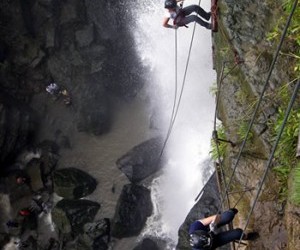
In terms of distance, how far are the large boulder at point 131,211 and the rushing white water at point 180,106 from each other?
0.40 meters

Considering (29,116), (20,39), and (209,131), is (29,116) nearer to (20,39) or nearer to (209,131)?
(20,39)

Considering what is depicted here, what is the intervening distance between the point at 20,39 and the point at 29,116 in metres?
4.58

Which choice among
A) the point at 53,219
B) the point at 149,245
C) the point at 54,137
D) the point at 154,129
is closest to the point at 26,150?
the point at 54,137

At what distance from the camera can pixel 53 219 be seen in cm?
1948

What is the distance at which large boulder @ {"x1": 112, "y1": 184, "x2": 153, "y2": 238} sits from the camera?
1778 cm

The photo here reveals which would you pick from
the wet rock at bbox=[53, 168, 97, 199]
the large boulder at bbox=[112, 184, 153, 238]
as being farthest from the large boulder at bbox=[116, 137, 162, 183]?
the wet rock at bbox=[53, 168, 97, 199]

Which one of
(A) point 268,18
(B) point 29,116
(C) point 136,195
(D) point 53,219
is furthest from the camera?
(B) point 29,116

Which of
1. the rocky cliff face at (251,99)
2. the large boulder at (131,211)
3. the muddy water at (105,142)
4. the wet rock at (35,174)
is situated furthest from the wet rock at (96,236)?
the rocky cliff face at (251,99)

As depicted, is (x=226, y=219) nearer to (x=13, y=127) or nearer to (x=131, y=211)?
(x=131, y=211)

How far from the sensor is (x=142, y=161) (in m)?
18.8

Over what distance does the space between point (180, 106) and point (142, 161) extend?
3627 millimetres

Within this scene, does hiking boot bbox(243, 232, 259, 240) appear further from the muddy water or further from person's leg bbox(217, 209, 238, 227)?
the muddy water

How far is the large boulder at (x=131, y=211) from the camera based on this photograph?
17781mm

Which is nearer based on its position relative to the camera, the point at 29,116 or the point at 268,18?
the point at 268,18
